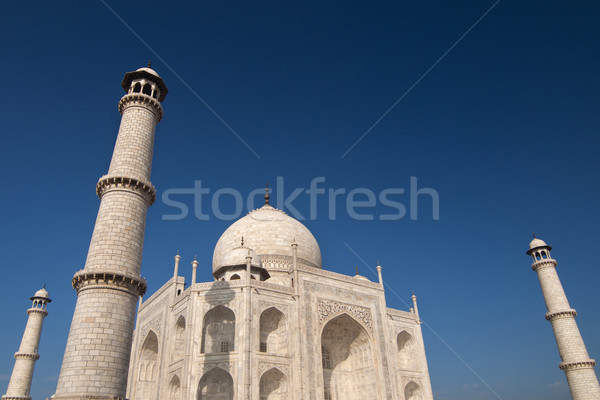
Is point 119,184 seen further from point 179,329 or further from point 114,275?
point 179,329

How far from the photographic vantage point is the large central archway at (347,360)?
21.7 metres

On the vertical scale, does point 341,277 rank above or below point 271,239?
below

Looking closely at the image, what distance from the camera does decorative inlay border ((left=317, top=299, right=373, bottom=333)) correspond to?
2108 centimetres

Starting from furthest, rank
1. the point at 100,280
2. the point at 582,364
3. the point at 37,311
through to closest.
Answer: the point at 37,311 → the point at 582,364 → the point at 100,280

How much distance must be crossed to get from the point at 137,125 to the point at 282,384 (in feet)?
39.9

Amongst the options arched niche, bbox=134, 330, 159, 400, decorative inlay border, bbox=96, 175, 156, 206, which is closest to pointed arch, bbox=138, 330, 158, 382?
arched niche, bbox=134, 330, 159, 400

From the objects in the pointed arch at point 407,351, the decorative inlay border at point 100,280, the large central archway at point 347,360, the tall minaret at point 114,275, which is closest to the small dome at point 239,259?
the large central archway at point 347,360

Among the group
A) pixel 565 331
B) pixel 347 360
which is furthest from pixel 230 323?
pixel 565 331

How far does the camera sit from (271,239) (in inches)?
1046

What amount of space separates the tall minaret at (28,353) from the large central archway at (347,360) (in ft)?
59.9

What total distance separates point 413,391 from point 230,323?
11.0 meters

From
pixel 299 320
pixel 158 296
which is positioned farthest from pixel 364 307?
pixel 158 296

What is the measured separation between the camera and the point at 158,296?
73.9 feet

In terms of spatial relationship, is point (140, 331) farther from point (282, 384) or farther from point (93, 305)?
point (93, 305)
